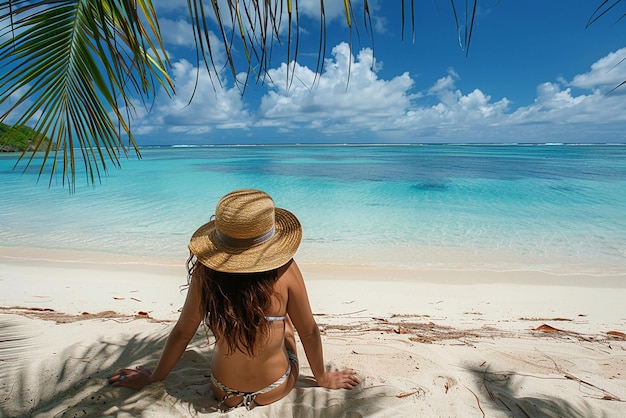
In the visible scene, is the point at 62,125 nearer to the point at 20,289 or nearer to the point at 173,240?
the point at 20,289

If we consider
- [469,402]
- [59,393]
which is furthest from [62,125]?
[469,402]

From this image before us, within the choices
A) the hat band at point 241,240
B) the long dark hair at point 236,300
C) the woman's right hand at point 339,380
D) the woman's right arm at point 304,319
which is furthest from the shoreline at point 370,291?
the hat band at point 241,240

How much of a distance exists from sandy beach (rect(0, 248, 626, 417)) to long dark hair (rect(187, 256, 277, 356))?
487mm

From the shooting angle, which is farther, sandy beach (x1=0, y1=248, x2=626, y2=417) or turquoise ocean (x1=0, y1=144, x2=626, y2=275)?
turquoise ocean (x1=0, y1=144, x2=626, y2=275)

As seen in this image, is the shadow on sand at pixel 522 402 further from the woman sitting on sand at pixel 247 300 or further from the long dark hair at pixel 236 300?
the long dark hair at pixel 236 300

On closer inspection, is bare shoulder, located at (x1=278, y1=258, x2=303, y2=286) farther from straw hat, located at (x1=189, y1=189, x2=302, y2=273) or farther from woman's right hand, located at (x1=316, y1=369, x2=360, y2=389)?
woman's right hand, located at (x1=316, y1=369, x2=360, y2=389)

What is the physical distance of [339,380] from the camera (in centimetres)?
182

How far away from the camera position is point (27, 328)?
2512 mm

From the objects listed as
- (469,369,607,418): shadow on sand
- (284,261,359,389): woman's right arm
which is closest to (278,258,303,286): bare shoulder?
(284,261,359,389): woman's right arm

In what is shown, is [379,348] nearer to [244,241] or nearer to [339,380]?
[339,380]

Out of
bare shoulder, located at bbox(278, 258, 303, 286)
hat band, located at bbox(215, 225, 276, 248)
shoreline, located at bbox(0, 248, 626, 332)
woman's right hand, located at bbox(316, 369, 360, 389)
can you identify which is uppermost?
hat band, located at bbox(215, 225, 276, 248)

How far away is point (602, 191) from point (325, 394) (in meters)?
14.8

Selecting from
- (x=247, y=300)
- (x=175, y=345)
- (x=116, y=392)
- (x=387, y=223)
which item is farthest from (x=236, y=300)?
(x=387, y=223)

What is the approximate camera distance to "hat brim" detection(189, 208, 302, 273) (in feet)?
4.31
